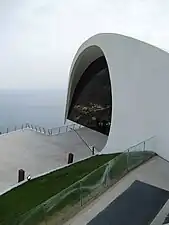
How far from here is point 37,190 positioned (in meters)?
8.50

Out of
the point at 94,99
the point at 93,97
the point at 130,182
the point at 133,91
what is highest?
the point at 133,91

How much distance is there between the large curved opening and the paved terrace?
71 cm

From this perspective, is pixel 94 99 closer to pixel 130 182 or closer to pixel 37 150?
pixel 37 150

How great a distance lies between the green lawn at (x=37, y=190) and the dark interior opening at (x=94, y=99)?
6.37 m

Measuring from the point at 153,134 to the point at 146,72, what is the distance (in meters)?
2.30

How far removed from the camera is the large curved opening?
671 inches

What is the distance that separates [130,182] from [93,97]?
1034cm

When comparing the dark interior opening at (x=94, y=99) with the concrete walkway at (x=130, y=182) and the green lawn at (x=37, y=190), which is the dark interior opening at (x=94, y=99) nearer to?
the green lawn at (x=37, y=190)

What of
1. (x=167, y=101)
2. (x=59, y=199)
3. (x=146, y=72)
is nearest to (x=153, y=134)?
(x=167, y=101)

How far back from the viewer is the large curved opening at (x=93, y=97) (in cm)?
1703

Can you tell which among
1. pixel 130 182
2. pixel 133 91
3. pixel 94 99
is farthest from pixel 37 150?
pixel 130 182

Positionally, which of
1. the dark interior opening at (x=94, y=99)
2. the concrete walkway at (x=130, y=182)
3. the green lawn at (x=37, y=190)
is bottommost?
the green lawn at (x=37, y=190)

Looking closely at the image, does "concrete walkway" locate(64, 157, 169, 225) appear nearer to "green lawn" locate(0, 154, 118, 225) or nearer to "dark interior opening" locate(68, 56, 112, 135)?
"green lawn" locate(0, 154, 118, 225)

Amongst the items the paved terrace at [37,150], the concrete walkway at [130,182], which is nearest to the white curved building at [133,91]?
the paved terrace at [37,150]
